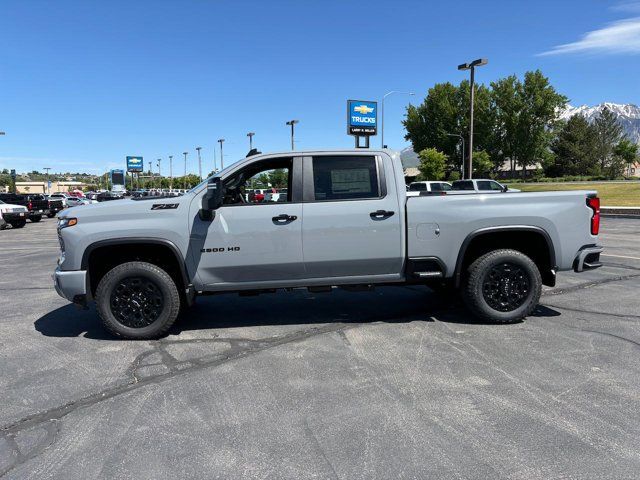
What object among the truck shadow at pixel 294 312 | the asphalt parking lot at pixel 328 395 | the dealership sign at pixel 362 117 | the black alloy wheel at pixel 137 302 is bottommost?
the asphalt parking lot at pixel 328 395

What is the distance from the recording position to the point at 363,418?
3.36 metres

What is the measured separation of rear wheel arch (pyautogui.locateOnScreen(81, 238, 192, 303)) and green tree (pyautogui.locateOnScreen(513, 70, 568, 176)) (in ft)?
286

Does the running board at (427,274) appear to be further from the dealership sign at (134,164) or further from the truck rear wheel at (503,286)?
the dealership sign at (134,164)

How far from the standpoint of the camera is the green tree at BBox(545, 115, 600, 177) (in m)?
89.8

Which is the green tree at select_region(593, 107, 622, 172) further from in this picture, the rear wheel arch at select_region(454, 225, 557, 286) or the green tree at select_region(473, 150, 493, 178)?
the rear wheel arch at select_region(454, 225, 557, 286)

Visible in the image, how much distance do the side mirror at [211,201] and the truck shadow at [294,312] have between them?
1.47 m

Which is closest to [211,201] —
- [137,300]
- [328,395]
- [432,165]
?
[137,300]

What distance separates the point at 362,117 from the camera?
131ft

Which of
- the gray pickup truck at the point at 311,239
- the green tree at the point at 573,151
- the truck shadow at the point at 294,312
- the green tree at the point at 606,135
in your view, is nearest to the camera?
the gray pickup truck at the point at 311,239

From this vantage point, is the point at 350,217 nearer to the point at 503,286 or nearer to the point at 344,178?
the point at 344,178

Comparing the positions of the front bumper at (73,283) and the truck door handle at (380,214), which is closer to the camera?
the front bumper at (73,283)

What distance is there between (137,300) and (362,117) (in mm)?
36872

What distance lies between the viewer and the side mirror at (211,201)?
190 inches

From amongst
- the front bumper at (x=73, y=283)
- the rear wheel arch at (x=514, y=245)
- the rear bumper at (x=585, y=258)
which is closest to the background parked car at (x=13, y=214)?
the front bumper at (x=73, y=283)
